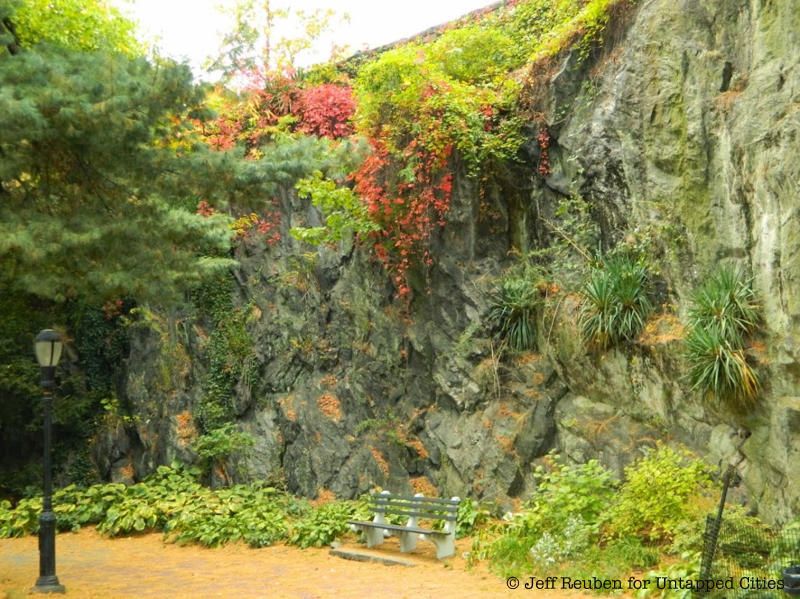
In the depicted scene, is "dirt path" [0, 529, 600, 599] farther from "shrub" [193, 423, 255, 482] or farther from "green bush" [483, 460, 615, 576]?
"shrub" [193, 423, 255, 482]

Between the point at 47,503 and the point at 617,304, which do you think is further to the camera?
the point at 617,304

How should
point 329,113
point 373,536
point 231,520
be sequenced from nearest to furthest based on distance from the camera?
point 373,536, point 231,520, point 329,113

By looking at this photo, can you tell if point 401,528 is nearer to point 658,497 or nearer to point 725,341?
point 658,497

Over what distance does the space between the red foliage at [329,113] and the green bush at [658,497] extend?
11.0m

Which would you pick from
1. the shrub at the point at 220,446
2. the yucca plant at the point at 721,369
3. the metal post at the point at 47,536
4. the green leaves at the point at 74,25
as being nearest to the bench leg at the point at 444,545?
the yucca plant at the point at 721,369

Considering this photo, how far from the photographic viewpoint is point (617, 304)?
36.8ft

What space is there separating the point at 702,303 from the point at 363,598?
5.38 m

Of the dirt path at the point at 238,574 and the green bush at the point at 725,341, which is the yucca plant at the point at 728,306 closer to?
the green bush at the point at 725,341

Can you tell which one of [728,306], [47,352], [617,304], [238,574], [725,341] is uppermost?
[617,304]

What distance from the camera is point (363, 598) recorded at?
8625mm

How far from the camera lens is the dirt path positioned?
904 centimetres

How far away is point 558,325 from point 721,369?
137 inches

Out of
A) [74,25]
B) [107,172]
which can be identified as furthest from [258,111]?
[107,172]

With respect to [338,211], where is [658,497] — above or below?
below
